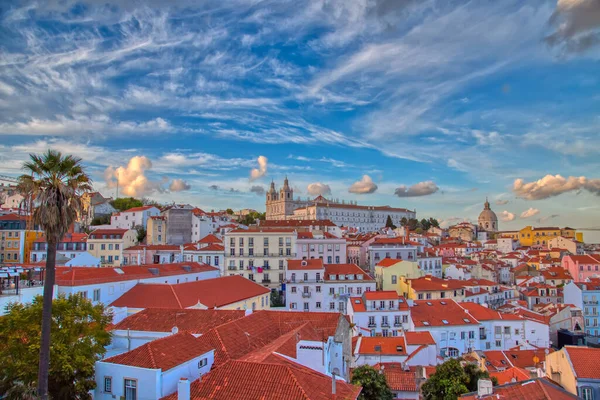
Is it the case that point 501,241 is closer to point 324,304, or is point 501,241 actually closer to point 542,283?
point 542,283

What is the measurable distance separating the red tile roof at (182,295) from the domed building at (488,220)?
17422 centimetres

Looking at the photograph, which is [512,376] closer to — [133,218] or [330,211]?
[133,218]

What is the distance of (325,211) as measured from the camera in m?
162

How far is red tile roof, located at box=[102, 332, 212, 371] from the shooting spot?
14.7 meters

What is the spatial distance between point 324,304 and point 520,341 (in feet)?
65.5

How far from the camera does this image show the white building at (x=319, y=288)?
48719 millimetres

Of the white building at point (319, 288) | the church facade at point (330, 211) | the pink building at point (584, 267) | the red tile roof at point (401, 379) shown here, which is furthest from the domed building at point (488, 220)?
the red tile roof at point (401, 379)

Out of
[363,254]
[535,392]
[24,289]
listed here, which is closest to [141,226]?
[363,254]

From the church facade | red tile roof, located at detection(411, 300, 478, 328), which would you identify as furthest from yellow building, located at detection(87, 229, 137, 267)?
the church facade

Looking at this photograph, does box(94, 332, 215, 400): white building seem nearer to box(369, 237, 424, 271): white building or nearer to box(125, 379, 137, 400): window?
box(125, 379, 137, 400): window

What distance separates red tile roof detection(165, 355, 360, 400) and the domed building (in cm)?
19342

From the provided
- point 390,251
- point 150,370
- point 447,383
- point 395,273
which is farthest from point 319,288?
point 150,370

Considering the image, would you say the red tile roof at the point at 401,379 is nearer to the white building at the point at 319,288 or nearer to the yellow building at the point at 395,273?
the white building at the point at 319,288

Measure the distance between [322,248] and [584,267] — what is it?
46388 mm
